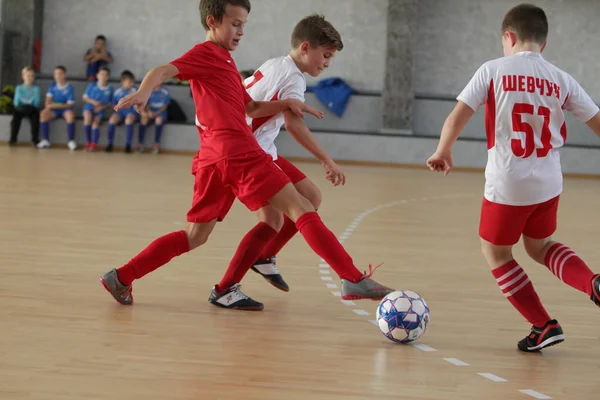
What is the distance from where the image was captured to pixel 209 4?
3.98 m

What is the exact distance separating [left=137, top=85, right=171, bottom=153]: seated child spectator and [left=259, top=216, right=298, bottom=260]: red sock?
11955 millimetres

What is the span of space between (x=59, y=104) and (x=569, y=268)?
13.9 m

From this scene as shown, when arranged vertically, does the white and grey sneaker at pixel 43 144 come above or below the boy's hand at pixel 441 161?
below

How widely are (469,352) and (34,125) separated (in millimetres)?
13858

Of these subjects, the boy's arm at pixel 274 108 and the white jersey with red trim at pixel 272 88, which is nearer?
the boy's arm at pixel 274 108

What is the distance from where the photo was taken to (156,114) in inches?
643

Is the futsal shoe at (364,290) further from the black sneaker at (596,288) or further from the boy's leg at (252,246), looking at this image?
the black sneaker at (596,288)

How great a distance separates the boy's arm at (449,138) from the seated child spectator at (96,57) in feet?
47.2

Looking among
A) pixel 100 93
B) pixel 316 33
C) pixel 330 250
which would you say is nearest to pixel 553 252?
pixel 330 250

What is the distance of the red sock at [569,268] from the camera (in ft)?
11.4

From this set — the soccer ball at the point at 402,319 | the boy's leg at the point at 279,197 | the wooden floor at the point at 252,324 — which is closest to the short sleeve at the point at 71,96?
the wooden floor at the point at 252,324

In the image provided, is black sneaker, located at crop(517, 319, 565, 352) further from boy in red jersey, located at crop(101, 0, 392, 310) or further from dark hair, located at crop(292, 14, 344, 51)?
dark hair, located at crop(292, 14, 344, 51)

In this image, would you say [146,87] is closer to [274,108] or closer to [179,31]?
[274,108]

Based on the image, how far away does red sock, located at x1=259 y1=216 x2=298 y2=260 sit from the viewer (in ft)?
15.3
